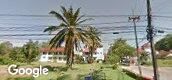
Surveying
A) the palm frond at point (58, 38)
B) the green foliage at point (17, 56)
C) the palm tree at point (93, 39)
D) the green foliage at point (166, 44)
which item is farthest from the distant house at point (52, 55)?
the palm frond at point (58, 38)

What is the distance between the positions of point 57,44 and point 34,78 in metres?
8.76

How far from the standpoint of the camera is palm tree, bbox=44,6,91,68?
5572cm

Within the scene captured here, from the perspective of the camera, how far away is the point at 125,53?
11856 centimetres

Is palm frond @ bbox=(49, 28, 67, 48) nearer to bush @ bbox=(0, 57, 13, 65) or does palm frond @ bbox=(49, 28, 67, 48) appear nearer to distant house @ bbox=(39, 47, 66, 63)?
bush @ bbox=(0, 57, 13, 65)

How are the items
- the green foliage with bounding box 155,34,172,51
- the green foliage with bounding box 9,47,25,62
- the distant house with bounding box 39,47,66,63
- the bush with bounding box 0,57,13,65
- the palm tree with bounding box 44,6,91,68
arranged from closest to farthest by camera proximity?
the palm tree with bounding box 44,6,91,68 < the bush with bounding box 0,57,13,65 < the green foliage with bounding box 9,47,25,62 < the distant house with bounding box 39,47,66,63 < the green foliage with bounding box 155,34,172,51

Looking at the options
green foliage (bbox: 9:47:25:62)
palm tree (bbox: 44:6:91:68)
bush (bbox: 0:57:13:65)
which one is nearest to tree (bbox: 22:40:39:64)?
green foliage (bbox: 9:47:25:62)

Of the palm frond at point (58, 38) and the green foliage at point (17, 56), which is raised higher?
the palm frond at point (58, 38)

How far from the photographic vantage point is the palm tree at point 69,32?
55.7 meters

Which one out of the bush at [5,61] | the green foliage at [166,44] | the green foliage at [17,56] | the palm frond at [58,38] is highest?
the green foliage at [166,44]

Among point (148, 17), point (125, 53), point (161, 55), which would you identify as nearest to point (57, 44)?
point (148, 17)

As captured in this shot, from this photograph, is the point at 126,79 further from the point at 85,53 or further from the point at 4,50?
the point at 4,50

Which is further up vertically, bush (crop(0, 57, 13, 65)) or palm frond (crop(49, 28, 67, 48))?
palm frond (crop(49, 28, 67, 48))

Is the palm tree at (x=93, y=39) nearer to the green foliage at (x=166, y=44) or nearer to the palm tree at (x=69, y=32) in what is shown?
the palm tree at (x=69, y=32)

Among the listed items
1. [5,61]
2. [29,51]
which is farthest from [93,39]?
[5,61]
